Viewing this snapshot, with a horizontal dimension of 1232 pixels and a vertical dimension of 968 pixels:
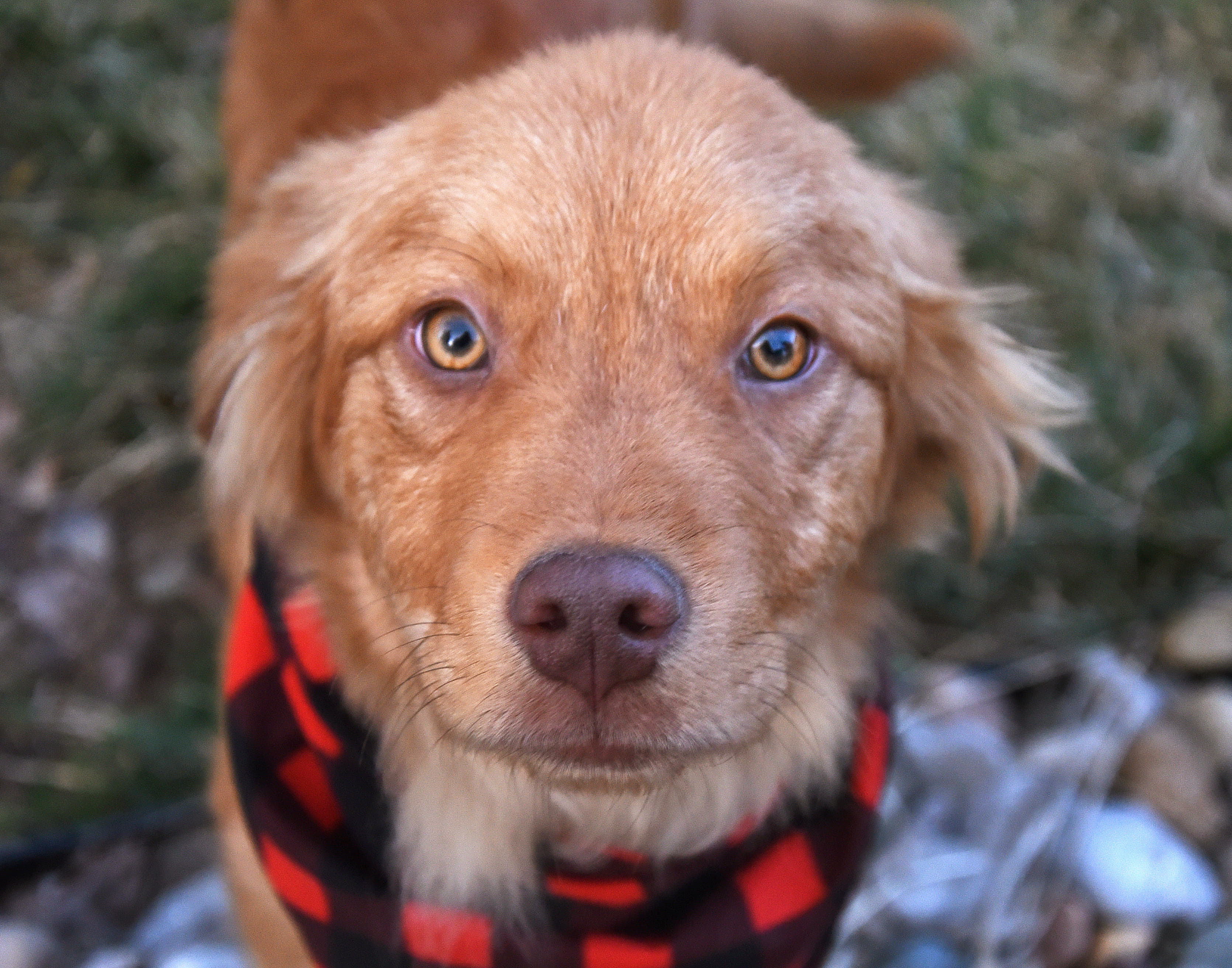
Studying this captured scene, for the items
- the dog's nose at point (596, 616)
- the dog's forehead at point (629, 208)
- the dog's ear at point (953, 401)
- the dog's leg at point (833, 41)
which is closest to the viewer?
the dog's nose at point (596, 616)

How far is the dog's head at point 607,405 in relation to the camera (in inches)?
62.2

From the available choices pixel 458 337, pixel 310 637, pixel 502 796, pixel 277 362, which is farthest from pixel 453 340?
pixel 502 796

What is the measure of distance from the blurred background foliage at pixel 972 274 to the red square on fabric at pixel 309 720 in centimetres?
106

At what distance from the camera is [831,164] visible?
2072mm

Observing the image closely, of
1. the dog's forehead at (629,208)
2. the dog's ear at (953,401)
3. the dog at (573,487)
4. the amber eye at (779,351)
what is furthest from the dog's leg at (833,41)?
the amber eye at (779,351)

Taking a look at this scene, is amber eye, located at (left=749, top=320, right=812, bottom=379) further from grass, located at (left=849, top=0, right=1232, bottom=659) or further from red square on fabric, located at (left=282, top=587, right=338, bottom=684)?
grass, located at (left=849, top=0, right=1232, bottom=659)

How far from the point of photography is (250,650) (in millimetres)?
2340

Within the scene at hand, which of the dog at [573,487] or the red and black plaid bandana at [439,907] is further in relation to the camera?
the red and black plaid bandana at [439,907]

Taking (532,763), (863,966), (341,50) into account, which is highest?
(341,50)

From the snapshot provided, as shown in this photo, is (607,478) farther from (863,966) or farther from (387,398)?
(863,966)

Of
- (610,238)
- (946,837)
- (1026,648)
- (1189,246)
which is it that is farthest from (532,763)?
(1189,246)

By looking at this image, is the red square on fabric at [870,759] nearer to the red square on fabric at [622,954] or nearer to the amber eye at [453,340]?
the red square on fabric at [622,954]

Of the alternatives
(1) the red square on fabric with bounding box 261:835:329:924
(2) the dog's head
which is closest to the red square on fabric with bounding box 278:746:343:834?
(1) the red square on fabric with bounding box 261:835:329:924

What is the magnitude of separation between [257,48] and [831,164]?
1880mm
